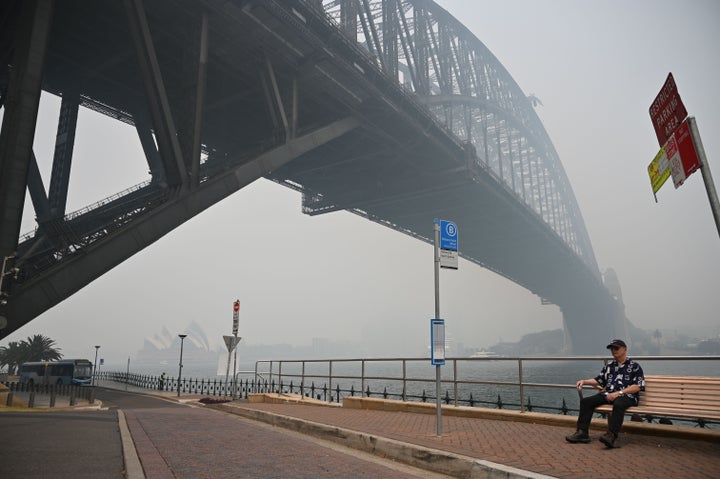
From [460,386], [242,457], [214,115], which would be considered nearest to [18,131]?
[242,457]

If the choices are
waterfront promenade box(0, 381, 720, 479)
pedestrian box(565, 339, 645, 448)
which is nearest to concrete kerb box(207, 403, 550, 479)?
waterfront promenade box(0, 381, 720, 479)

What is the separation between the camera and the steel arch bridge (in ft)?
45.1

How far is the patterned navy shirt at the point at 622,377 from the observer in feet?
22.6

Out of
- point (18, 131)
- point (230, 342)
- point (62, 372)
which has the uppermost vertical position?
point (18, 131)

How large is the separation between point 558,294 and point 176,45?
87.4 meters

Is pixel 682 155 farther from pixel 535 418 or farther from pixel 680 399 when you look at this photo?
pixel 535 418

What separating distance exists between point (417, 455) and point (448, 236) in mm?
4021

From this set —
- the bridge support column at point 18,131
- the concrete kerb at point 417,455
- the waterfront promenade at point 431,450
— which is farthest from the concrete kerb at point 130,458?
the bridge support column at point 18,131

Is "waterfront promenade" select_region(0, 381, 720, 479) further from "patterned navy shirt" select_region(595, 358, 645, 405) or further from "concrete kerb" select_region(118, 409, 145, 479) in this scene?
"patterned navy shirt" select_region(595, 358, 645, 405)

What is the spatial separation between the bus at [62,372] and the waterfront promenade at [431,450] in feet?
120

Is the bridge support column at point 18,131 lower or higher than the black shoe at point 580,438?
higher

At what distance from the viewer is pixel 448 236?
9.30 m

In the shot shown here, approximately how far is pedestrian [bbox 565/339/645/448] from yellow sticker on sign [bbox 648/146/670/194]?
2.21 m

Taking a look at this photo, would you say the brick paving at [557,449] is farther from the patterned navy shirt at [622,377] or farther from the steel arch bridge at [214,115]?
the steel arch bridge at [214,115]
